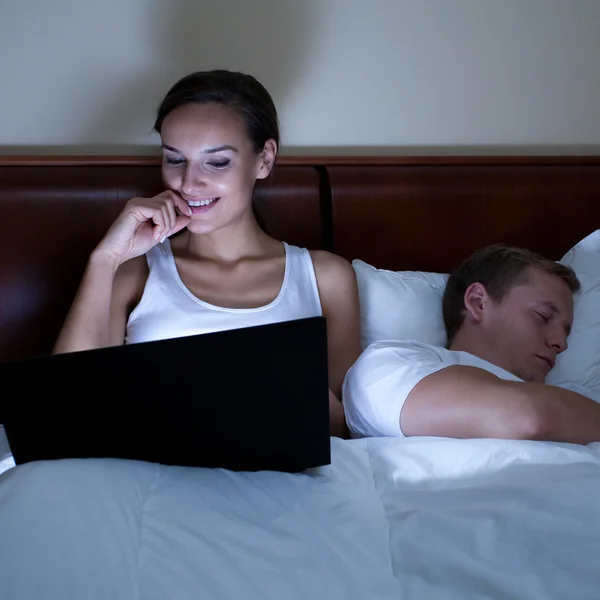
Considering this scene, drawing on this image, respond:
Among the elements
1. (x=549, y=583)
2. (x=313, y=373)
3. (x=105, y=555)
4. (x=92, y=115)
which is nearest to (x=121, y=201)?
(x=92, y=115)

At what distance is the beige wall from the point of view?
75.7 inches

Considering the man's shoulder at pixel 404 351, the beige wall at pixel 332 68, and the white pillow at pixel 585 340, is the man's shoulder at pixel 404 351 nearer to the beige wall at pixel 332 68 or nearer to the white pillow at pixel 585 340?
the white pillow at pixel 585 340

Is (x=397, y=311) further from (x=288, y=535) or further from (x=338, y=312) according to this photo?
(x=288, y=535)

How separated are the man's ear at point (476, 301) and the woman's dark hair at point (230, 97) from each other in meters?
0.55

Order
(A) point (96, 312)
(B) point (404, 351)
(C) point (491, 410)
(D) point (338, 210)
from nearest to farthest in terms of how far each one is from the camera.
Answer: (C) point (491, 410)
(B) point (404, 351)
(A) point (96, 312)
(D) point (338, 210)

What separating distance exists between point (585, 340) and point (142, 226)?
104cm

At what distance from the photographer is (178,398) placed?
1.07 m

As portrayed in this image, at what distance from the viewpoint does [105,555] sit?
883mm

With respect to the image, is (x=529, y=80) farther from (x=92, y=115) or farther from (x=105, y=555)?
(x=105, y=555)

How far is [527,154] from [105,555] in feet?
5.72

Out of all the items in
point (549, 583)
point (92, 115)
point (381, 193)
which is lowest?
point (549, 583)


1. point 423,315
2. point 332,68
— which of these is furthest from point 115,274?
point 332,68

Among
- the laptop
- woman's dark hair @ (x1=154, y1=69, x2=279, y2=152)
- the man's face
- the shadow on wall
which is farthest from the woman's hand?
the man's face

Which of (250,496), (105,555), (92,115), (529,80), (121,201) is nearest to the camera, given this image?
(105,555)
